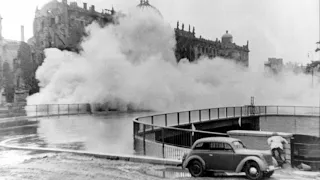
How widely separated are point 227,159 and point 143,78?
1444 inches

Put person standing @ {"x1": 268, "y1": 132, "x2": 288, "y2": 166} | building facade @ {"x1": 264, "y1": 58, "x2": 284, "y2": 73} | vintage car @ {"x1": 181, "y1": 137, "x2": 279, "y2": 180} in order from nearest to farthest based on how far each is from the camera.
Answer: vintage car @ {"x1": 181, "y1": 137, "x2": 279, "y2": 180}
person standing @ {"x1": 268, "y1": 132, "x2": 288, "y2": 166}
building facade @ {"x1": 264, "y1": 58, "x2": 284, "y2": 73}

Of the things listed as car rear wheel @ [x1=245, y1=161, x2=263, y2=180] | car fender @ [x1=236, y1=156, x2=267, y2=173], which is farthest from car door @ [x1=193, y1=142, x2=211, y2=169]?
car rear wheel @ [x1=245, y1=161, x2=263, y2=180]

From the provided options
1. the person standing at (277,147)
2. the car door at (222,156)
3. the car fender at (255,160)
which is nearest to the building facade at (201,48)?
the person standing at (277,147)

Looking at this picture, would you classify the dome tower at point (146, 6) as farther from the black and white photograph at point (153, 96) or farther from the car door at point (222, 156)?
the car door at point (222, 156)

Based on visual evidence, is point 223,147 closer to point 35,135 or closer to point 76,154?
point 76,154

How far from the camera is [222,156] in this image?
10.0m

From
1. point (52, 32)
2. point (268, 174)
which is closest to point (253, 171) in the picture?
point (268, 174)

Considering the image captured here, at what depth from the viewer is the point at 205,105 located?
48688mm

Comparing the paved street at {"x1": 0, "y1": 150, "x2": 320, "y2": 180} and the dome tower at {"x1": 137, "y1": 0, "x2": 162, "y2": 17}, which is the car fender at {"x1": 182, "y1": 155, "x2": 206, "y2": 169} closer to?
the paved street at {"x1": 0, "y1": 150, "x2": 320, "y2": 180}

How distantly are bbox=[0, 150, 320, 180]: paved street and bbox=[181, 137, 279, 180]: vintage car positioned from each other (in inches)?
13.2

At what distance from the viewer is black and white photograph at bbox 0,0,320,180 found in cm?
1142

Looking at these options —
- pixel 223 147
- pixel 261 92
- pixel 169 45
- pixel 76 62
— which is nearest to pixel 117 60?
pixel 76 62

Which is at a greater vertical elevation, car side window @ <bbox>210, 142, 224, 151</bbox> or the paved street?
car side window @ <bbox>210, 142, 224, 151</bbox>

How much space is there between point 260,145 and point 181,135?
6.76 metres
